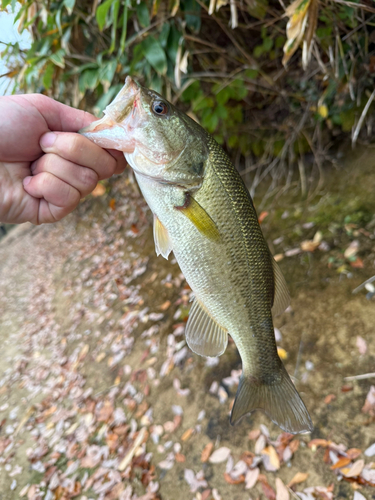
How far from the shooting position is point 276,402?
1.59m

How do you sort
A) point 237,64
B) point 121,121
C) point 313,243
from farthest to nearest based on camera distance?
point 237,64, point 313,243, point 121,121

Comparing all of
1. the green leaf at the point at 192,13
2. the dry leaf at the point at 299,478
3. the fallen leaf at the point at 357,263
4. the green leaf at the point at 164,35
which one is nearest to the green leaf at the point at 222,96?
the green leaf at the point at 192,13

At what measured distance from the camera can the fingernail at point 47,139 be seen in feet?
4.94

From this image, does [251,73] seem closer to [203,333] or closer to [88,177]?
[88,177]

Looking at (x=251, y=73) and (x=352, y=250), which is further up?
(x=251, y=73)

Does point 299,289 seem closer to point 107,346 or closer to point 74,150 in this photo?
point 74,150

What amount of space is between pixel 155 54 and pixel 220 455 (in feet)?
11.5

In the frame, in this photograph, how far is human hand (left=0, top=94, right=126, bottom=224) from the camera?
1.50 m

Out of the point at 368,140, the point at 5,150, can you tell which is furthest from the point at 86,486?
the point at 368,140

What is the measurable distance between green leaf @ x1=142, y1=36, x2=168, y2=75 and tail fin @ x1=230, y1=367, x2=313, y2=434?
96.6 inches

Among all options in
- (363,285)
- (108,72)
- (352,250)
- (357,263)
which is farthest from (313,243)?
(108,72)

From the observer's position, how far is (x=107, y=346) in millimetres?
4750

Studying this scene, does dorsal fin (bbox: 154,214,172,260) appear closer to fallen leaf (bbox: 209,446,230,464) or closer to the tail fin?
the tail fin

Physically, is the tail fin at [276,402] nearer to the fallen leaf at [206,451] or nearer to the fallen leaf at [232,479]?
the fallen leaf at [232,479]
